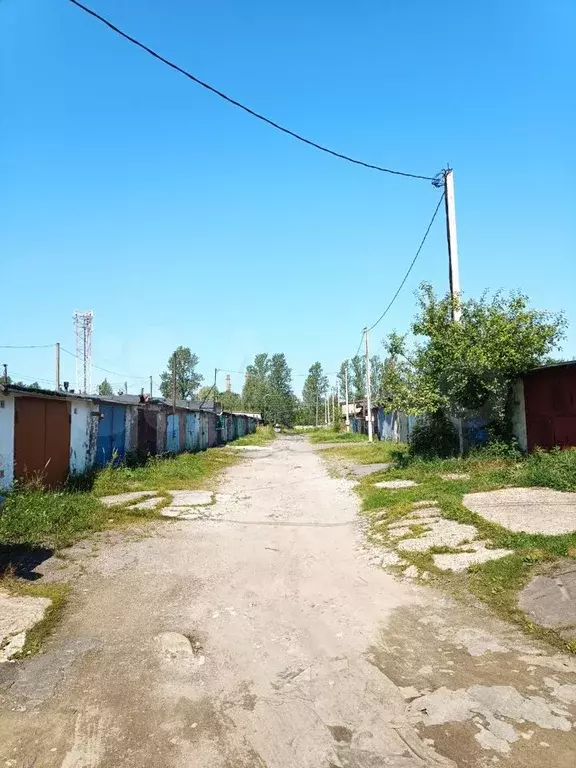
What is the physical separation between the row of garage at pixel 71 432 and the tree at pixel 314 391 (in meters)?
70.5

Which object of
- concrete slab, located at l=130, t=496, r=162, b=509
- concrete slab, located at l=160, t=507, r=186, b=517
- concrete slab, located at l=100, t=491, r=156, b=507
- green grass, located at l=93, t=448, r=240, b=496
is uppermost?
green grass, located at l=93, t=448, r=240, b=496

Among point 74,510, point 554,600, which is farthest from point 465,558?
point 74,510

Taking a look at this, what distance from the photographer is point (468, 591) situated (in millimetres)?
5656

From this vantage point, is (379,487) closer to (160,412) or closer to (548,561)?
(548,561)

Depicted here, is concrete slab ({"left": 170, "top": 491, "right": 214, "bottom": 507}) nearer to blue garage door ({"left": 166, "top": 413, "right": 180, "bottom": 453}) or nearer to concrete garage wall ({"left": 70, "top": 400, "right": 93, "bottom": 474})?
concrete garage wall ({"left": 70, "top": 400, "right": 93, "bottom": 474})

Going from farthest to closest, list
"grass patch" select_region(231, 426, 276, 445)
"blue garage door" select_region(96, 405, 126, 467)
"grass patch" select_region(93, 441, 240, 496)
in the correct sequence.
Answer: "grass patch" select_region(231, 426, 276, 445)
"blue garage door" select_region(96, 405, 126, 467)
"grass patch" select_region(93, 441, 240, 496)

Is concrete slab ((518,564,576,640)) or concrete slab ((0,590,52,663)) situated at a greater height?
concrete slab ((518,564,576,640))

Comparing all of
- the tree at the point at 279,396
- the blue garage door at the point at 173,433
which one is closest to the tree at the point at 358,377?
the tree at the point at 279,396

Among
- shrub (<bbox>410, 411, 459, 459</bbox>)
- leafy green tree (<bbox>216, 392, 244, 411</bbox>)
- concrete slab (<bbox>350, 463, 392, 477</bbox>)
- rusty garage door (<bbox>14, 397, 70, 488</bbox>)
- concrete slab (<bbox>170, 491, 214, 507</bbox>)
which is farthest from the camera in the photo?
leafy green tree (<bbox>216, 392, 244, 411</bbox>)

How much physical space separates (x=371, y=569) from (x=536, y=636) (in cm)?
251

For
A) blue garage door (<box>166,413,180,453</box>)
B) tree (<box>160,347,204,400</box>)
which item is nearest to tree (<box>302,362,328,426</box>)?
tree (<box>160,347,204,400</box>)

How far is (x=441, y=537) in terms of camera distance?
291 inches

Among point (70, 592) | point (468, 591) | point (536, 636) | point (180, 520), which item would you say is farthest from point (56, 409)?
point (536, 636)

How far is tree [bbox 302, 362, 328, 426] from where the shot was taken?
9356 centimetres
